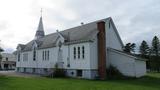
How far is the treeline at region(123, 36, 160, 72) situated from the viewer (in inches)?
2732

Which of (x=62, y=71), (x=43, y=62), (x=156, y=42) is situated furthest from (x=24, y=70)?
(x=156, y=42)

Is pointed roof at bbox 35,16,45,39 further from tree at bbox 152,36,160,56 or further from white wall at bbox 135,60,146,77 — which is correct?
tree at bbox 152,36,160,56

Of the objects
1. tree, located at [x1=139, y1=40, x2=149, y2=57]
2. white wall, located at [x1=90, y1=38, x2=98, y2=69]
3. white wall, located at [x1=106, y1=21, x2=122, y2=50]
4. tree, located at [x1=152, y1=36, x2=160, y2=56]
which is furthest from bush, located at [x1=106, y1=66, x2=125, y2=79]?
tree, located at [x1=139, y1=40, x2=149, y2=57]

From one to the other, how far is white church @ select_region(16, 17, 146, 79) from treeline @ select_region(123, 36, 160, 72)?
27956 millimetres

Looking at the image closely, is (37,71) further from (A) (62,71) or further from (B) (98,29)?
(B) (98,29)

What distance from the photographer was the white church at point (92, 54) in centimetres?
2934

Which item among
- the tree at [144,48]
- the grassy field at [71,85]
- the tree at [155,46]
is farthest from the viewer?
the tree at [144,48]

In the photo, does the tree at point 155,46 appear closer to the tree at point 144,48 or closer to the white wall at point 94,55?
the tree at point 144,48

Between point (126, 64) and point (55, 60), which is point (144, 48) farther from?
point (126, 64)

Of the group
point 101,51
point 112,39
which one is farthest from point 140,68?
point 101,51

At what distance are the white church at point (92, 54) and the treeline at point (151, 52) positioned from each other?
28.0 m

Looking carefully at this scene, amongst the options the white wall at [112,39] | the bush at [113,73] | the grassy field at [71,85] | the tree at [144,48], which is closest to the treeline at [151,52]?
the tree at [144,48]

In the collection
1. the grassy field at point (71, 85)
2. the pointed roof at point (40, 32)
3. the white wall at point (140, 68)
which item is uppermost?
the pointed roof at point (40, 32)

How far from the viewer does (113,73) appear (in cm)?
3048
